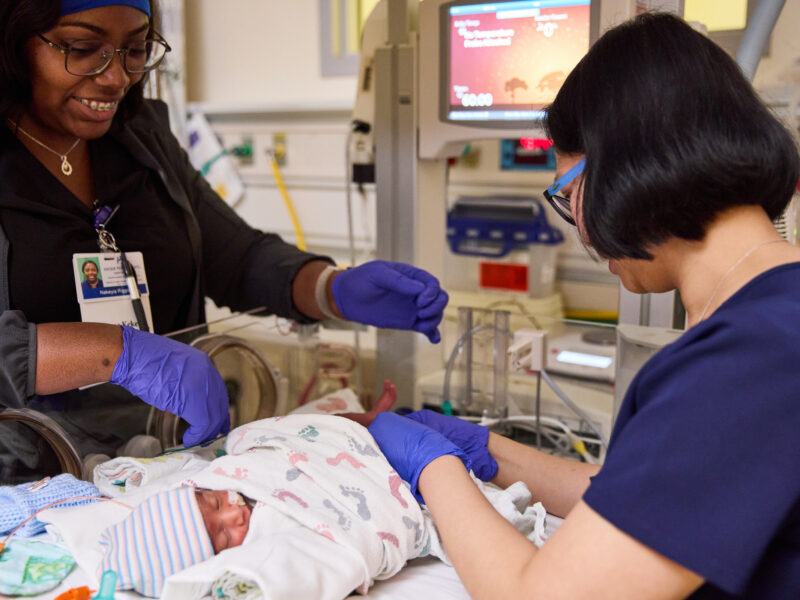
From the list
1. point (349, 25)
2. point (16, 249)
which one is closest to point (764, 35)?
point (16, 249)

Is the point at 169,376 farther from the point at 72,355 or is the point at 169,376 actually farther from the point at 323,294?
the point at 323,294

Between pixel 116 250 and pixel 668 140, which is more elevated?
pixel 668 140

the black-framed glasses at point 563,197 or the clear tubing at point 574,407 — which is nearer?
the black-framed glasses at point 563,197

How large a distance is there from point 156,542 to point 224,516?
108 mm

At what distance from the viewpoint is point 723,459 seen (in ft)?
2.46

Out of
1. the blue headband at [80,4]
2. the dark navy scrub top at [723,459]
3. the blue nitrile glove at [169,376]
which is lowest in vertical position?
the blue nitrile glove at [169,376]

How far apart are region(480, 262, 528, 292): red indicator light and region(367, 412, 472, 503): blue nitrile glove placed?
1.40 meters

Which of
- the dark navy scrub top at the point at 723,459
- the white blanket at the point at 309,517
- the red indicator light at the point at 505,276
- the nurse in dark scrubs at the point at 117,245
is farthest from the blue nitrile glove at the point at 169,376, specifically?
the red indicator light at the point at 505,276

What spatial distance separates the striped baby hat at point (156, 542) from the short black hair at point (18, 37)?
0.83 meters

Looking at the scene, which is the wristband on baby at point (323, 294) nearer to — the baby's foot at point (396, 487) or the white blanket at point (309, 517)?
the white blanket at point (309, 517)

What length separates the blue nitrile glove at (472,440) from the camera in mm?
1425

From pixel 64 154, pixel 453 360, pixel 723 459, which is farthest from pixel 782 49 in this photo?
pixel 64 154

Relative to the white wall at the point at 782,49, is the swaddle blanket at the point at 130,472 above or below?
below

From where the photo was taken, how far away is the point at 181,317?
5.90 ft
